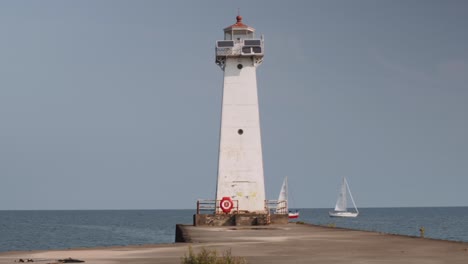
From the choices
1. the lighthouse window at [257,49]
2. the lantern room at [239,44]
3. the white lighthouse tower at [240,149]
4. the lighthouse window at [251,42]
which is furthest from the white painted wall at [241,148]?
the lighthouse window at [251,42]

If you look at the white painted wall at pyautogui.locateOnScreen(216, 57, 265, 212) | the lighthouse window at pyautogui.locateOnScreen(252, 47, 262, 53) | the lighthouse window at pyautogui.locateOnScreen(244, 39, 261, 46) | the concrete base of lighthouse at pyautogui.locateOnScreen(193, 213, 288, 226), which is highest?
the lighthouse window at pyautogui.locateOnScreen(244, 39, 261, 46)

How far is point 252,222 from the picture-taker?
160ft

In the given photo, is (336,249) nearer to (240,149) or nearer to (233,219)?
(233,219)

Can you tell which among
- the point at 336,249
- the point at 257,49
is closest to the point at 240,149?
the point at 257,49

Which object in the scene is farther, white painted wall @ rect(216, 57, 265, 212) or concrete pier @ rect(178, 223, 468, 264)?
white painted wall @ rect(216, 57, 265, 212)

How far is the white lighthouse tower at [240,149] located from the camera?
2002 inches

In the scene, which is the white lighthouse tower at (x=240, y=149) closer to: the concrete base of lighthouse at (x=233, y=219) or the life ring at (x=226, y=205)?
the life ring at (x=226, y=205)

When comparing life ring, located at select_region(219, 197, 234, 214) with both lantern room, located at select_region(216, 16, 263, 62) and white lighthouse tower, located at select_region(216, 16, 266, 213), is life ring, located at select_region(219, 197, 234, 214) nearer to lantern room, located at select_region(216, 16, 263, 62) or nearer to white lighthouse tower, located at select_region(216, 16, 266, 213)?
white lighthouse tower, located at select_region(216, 16, 266, 213)

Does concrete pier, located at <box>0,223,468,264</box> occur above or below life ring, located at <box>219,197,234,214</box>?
below

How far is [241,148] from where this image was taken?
167 feet

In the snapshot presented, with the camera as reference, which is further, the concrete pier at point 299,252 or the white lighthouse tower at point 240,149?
the white lighthouse tower at point 240,149

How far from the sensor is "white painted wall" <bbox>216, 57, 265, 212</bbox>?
167 ft

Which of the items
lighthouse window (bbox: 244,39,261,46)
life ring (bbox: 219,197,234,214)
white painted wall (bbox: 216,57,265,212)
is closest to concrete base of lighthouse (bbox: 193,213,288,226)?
life ring (bbox: 219,197,234,214)

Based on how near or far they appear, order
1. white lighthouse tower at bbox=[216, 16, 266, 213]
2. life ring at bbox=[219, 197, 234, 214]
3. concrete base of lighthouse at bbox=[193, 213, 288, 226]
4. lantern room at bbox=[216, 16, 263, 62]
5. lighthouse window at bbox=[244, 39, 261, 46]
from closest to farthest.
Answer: concrete base of lighthouse at bbox=[193, 213, 288, 226]
life ring at bbox=[219, 197, 234, 214]
white lighthouse tower at bbox=[216, 16, 266, 213]
lantern room at bbox=[216, 16, 263, 62]
lighthouse window at bbox=[244, 39, 261, 46]
